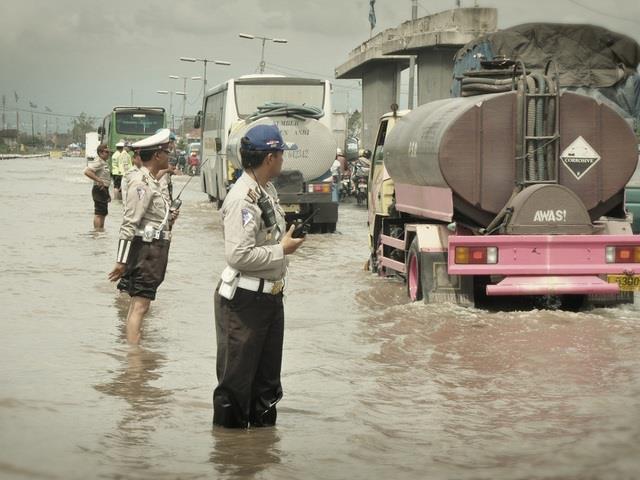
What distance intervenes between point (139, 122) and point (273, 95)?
25892 mm

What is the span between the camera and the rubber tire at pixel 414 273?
1278cm

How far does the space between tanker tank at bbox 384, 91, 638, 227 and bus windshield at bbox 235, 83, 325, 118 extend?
14.5 metres

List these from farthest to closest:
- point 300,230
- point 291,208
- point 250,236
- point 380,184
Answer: point 291,208, point 380,184, point 300,230, point 250,236

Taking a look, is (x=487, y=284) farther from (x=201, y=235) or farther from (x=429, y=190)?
(x=201, y=235)

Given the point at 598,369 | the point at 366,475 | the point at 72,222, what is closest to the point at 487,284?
the point at 598,369

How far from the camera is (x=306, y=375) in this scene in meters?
9.20

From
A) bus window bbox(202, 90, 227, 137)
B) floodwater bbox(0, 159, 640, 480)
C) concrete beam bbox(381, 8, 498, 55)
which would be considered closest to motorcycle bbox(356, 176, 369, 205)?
bus window bbox(202, 90, 227, 137)

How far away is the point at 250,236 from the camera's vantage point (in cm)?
634

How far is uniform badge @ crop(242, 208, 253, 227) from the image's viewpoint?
633 centimetres

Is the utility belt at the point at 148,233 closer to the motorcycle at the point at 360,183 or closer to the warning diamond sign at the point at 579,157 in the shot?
the warning diamond sign at the point at 579,157

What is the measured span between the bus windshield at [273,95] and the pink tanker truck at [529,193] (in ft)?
47.1

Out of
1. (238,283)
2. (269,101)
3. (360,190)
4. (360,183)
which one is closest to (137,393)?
(238,283)

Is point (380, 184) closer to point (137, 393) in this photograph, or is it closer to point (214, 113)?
point (137, 393)

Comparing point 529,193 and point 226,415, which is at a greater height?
point 529,193
